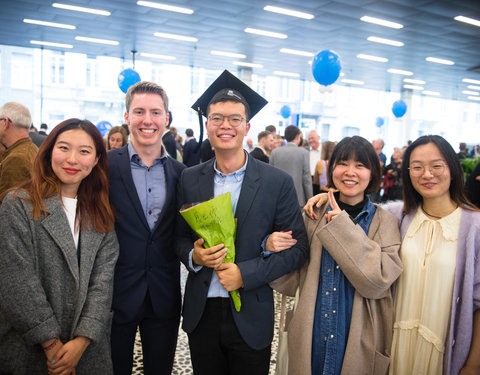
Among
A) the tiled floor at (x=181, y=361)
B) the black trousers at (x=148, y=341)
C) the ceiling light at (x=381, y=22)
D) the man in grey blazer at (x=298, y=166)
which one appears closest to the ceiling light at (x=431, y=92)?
the ceiling light at (x=381, y=22)

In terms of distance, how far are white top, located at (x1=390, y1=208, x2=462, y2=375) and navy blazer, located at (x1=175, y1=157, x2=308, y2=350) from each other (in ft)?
1.49

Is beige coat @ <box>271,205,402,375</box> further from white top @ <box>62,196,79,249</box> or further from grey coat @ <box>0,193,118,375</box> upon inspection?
white top @ <box>62,196,79,249</box>

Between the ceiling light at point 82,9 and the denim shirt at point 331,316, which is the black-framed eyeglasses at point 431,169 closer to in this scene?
the denim shirt at point 331,316

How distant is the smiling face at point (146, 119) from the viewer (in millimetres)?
1760

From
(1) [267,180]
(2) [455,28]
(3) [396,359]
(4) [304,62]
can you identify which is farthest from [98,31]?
(3) [396,359]

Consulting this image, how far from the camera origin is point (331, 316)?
151 cm

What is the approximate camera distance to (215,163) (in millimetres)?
1726

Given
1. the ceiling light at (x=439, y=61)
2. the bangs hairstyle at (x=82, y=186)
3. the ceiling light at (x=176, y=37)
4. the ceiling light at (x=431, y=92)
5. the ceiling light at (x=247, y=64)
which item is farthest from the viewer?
the ceiling light at (x=431, y=92)

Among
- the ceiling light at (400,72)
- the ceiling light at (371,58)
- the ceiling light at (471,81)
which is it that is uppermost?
the ceiling light at (471,81)

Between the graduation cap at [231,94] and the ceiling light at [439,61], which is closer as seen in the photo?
the graduation cap at [231,94]

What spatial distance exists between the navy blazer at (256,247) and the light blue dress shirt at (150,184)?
6.8 inches

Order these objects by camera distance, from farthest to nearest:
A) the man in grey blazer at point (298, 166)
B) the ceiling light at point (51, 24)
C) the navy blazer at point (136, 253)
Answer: the ceiling light at point (51, 24) < the man in grey blazer at point (298, 166) < the navy blazer at point (136, 253)

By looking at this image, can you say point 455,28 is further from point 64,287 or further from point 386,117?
point 64,287

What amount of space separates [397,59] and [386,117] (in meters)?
5.24
